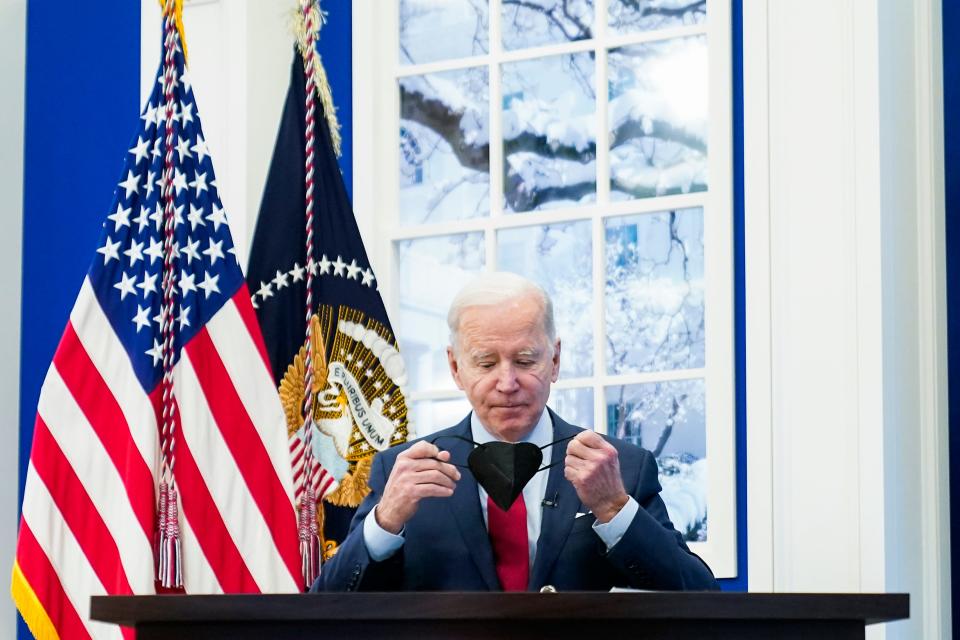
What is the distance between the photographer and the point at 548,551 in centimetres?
258

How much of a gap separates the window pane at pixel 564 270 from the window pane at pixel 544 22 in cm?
49

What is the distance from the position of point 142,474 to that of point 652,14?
164cm

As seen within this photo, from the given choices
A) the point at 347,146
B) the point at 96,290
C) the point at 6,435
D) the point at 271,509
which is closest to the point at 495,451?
the point at 271,509

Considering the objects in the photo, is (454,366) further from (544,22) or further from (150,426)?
(544,22)

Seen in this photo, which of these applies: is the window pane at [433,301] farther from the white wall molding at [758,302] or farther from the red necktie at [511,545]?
the red necktie at [511,545]

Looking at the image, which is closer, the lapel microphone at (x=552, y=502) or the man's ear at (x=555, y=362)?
the lapel microphone at (x=552, y=502)

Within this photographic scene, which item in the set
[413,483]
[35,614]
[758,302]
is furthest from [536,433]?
[35,614]

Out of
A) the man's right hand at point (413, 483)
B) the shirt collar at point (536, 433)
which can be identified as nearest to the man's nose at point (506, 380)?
the shirt collar at point (536, 433)

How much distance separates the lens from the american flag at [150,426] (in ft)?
11.7

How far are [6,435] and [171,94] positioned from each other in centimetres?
121

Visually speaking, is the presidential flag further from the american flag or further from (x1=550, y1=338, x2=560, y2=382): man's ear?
(x1=550, y1=338, x2=560, y2=382): man's ear

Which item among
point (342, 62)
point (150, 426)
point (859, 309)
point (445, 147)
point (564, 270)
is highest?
point (342, 62)

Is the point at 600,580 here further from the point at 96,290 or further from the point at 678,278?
the point at 96,290

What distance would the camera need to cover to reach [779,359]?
131 inches
